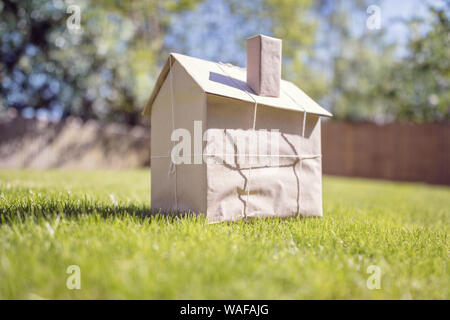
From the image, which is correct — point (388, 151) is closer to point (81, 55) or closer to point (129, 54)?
point (129, 54)

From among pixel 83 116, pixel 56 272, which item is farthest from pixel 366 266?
pixel 83 116

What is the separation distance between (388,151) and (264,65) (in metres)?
11.0

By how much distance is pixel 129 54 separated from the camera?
13.4 metres

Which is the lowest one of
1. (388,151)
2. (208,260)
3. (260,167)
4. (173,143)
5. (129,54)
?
(208,260)

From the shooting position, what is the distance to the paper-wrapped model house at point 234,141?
2.85 metres

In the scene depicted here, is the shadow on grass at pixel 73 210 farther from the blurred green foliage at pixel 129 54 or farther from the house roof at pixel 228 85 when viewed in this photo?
the blurred green foliage at pixel 129 54

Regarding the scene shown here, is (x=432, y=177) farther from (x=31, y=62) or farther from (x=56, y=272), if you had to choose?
(x=31, y=62)

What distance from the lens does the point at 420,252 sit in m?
2.51

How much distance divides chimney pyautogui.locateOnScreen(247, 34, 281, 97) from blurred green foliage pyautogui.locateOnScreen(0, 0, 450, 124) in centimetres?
437

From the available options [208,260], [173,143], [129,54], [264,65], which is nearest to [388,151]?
[129,54]

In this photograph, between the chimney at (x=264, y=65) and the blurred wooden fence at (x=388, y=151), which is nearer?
the chimney at (x=264, y=65)

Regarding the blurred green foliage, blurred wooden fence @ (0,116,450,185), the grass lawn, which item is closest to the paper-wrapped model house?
the grass lawn

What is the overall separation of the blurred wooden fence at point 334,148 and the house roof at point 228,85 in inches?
342

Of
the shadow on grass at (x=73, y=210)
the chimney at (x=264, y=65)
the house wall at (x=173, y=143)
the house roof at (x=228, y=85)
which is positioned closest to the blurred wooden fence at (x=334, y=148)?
the shadow on grass at (x=73, y=210)
